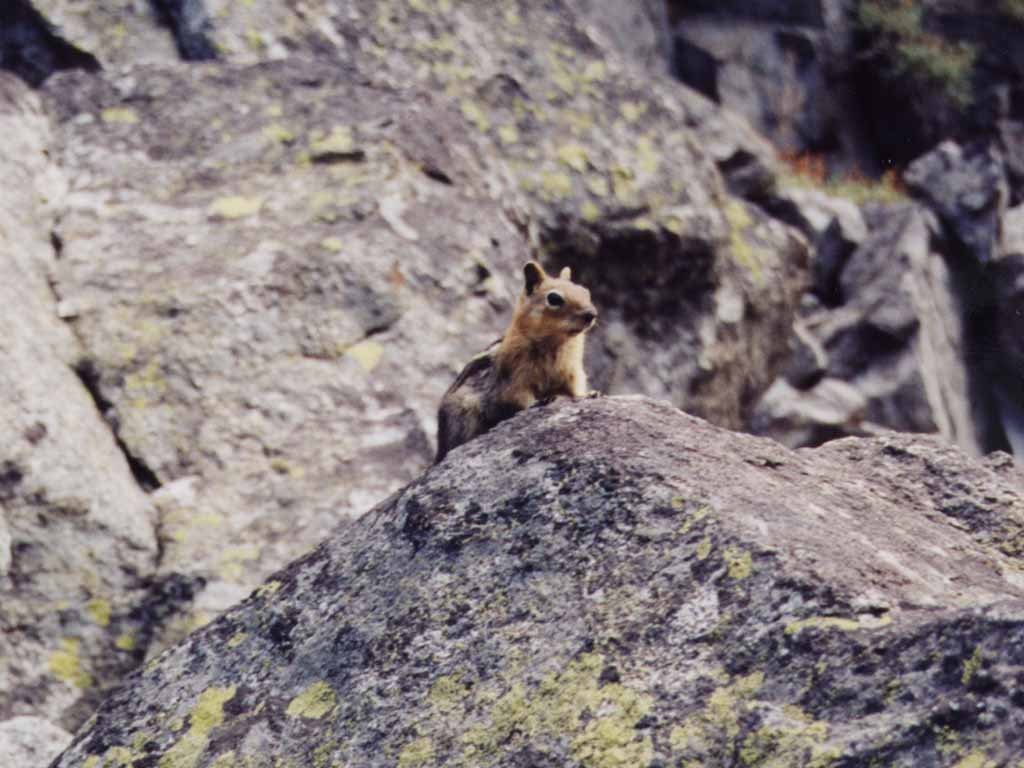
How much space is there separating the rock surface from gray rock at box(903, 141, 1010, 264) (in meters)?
18.0

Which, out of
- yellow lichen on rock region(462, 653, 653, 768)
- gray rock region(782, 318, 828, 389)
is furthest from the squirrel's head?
gray rock region(782, 318, 828, 389)

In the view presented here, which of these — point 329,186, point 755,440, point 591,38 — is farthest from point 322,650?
point 591,38

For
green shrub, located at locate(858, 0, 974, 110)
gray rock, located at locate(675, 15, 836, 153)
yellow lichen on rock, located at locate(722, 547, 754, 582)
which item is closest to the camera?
yellow lichen on rock, located at locate(722, 547, 754, 582)

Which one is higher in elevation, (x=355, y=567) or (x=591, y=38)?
(x=591, y=38)

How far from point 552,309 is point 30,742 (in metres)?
3.86

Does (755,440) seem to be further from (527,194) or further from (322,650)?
(527,194)

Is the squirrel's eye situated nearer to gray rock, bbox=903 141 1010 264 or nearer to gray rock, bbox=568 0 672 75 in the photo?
gray rock, bbox=903 141 1010 264

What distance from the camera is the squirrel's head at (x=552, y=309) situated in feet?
26.9

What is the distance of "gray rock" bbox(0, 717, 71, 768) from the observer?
6641mm

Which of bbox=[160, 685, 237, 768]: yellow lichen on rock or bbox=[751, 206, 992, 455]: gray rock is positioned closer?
bbox=[160, 685, 237, 768]: yellow lichen on rock

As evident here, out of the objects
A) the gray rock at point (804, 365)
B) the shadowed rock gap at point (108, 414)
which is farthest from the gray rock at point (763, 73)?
the shadowed rock gap at point (108, 414)

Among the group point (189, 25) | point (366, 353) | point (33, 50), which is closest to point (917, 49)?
point (189, 25)

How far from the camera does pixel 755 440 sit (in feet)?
18.7

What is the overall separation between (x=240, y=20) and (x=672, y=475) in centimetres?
820
